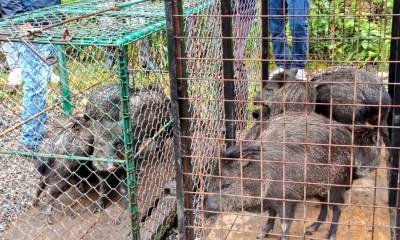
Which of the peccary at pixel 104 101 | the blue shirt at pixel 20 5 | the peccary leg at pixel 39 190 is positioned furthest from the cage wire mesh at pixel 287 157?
the blue shirt at pixel 20 5

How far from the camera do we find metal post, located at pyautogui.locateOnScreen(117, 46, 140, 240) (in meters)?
3.26

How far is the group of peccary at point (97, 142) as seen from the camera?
4.21m

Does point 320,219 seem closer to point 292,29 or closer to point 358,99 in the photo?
point 358,99

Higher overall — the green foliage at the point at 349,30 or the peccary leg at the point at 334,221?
the green foliage at the point at 349,30

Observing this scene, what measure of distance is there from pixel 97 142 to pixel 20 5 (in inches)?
76.1

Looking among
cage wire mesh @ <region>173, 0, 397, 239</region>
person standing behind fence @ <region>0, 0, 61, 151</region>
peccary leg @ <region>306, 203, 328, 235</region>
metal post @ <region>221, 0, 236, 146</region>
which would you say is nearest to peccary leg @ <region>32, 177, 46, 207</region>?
person standing behind fence @ <region>0, 0, 61, 151</region>

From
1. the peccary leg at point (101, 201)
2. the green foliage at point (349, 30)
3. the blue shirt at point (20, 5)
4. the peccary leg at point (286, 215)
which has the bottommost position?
the peccary leg at point (101, 201)

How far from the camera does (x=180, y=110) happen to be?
297 centimetres

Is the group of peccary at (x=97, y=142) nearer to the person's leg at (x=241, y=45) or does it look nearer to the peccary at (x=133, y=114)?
the peccary at (x=133, y=114)

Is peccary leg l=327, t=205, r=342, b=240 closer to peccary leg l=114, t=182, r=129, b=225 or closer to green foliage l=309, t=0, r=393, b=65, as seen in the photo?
peccary leg l=114, t=182, r=129, b=225

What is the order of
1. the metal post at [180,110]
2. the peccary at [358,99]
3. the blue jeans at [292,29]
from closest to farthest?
the metal post at [180,110], the peccary at [358,99], the blue jeans at [292,29]

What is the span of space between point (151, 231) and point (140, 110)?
0.96m

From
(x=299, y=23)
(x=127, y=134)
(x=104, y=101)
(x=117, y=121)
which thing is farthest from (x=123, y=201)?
(x=299, y=23)

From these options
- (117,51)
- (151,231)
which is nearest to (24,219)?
(151,231)
